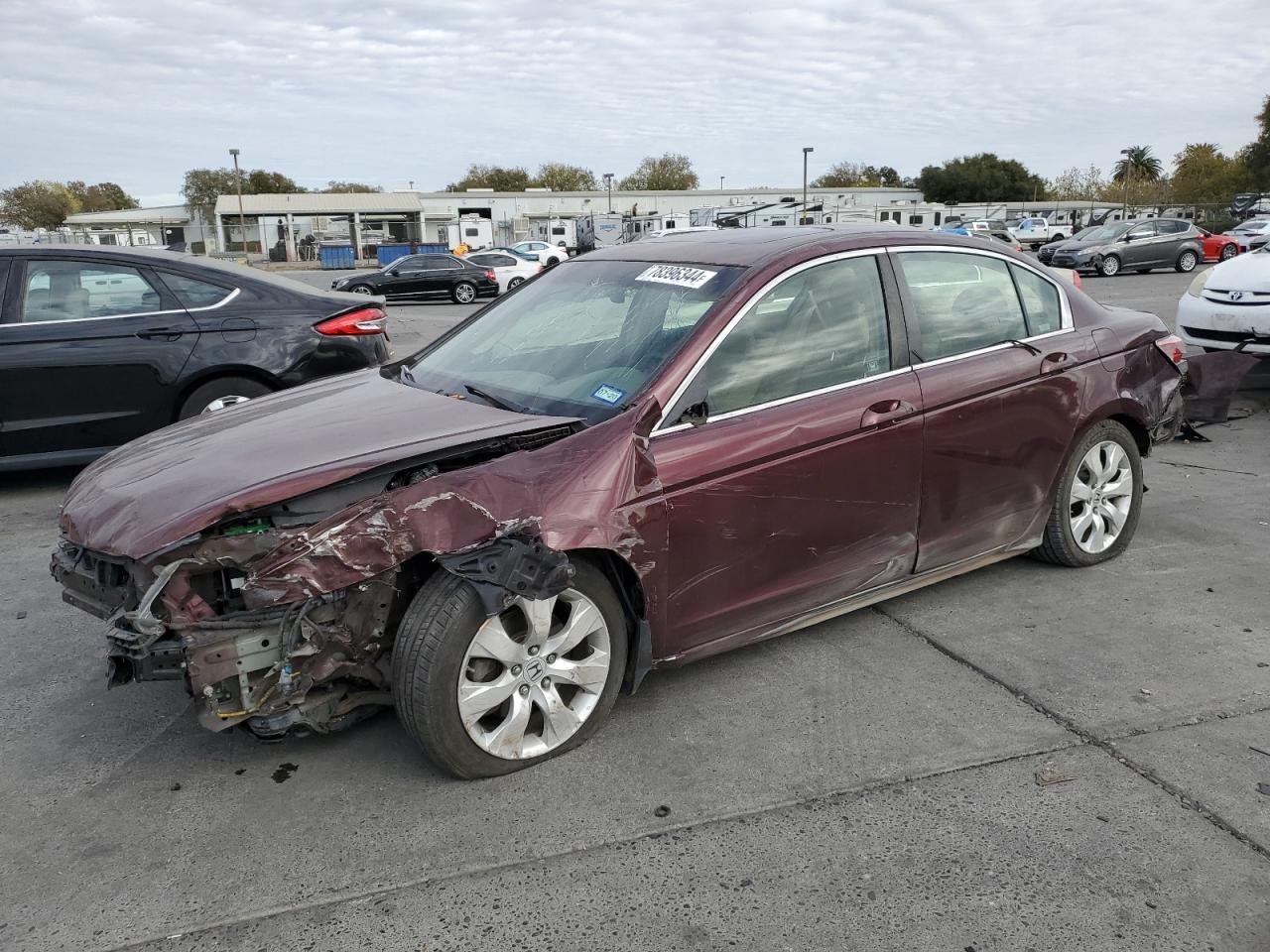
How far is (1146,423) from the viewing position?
4.81 m

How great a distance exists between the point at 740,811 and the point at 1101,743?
1299mm

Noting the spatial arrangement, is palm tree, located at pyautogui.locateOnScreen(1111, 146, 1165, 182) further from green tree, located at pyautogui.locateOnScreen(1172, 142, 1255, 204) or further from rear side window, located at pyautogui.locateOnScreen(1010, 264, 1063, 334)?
rear side window, located at pyautogui.locateOnScreen(1010, 264, 1063, 334)

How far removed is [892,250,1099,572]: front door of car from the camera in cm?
395

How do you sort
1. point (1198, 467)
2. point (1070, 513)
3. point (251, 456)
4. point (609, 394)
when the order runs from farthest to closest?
point (1198, 467)
point (1070, 513)
point (609, 394)
point (251, 456)

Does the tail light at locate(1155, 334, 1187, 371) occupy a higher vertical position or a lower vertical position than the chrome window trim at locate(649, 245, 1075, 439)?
lower

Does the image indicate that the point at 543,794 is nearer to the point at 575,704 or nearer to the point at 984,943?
the point at 575,704

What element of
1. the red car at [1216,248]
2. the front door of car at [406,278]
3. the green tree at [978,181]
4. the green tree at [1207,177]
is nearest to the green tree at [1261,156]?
the green tree at [1207,177]

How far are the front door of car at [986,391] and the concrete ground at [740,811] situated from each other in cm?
52

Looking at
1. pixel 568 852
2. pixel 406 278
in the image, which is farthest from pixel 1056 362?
pixel 406 278

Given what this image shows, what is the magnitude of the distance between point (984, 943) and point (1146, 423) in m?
A: 3.28

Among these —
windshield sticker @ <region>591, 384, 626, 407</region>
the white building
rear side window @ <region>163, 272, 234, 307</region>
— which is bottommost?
windshield sticker @ <region>591, 384, 626, 407</region>

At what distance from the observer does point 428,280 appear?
26.1 meters

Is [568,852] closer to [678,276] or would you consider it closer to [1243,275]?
[678,276]

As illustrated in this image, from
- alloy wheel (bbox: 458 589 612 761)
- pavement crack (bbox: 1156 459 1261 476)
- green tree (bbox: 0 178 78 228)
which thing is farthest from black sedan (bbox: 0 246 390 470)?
green tree (bbox: 0 178 78 228)
